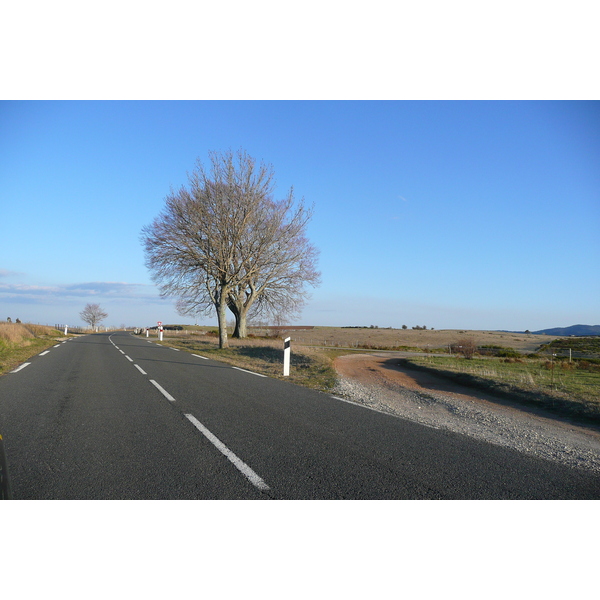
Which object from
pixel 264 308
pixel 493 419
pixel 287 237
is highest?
pixel 287 237

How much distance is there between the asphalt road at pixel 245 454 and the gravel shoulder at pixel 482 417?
0.52 m

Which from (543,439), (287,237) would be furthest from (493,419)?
(287,237)

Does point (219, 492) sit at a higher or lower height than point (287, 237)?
lower

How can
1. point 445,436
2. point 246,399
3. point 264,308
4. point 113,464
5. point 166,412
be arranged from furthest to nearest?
1. point 264,308
2. point 246,399
3. point 166,412
4. point 445,436
5. point 113,464

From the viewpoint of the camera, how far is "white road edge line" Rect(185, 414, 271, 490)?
3969mm

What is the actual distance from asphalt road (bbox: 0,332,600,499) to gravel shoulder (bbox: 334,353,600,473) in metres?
0.52

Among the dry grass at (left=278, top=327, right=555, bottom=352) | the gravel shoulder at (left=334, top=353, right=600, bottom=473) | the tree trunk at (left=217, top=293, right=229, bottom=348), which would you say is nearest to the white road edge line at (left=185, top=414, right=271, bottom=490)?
the gravel shoulder at (left=334, top=353, right=600, bottom=473)

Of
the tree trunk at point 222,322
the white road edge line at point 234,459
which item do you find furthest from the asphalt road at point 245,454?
the tree trunk at point 222,322

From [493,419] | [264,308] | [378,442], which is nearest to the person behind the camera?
[378,442]

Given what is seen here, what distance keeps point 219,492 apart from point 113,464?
4.64ft

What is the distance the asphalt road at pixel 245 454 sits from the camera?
12.7 ft

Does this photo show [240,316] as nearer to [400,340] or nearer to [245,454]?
[400,340]

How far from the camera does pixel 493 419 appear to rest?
7.77 meters

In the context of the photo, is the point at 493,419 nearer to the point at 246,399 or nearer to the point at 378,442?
the point at 378,442
